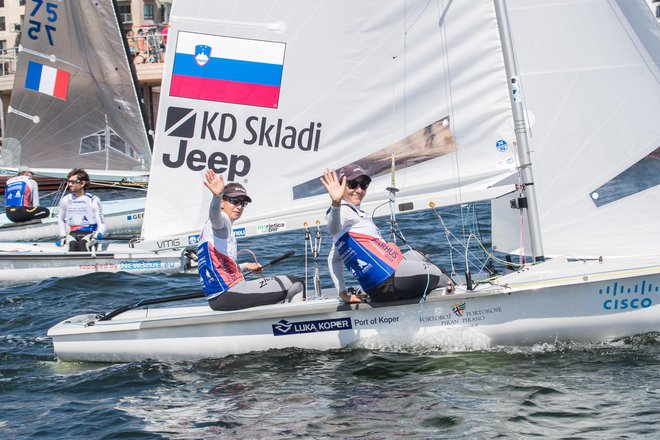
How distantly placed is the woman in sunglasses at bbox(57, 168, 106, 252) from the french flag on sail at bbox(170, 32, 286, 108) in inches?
186

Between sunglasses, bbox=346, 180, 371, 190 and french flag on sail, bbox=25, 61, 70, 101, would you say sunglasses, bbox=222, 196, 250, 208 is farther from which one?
french flag on sail, bbox=25, 61, 70, 101

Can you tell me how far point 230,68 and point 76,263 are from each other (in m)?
→ 5.68

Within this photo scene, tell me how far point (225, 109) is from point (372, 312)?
6.62 ft

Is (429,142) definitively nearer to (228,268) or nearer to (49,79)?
(228,268)

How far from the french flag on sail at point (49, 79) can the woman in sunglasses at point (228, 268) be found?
11359 mm

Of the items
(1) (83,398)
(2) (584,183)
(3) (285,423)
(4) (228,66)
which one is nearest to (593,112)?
(2) (584,183)

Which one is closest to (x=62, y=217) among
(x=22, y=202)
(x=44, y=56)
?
(x=22, y=202)

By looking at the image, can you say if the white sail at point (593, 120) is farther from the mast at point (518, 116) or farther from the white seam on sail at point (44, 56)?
the white seam on sail at point (44, 56)

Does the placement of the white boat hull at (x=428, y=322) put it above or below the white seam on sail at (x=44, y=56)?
below

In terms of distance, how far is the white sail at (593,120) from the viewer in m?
7.24

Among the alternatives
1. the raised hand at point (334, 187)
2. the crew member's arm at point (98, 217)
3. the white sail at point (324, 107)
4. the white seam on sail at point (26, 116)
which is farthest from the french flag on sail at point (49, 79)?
the raised hand at point (334, 187)

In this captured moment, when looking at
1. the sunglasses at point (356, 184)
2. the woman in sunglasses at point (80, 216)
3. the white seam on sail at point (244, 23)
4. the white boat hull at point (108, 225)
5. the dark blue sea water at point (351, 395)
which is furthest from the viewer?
the white boat hull at point (108, 225)

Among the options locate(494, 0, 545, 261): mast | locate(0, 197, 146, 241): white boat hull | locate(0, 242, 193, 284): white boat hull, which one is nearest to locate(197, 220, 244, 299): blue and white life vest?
locate(494, 0, 545, 261): mast

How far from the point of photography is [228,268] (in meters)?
7.25
